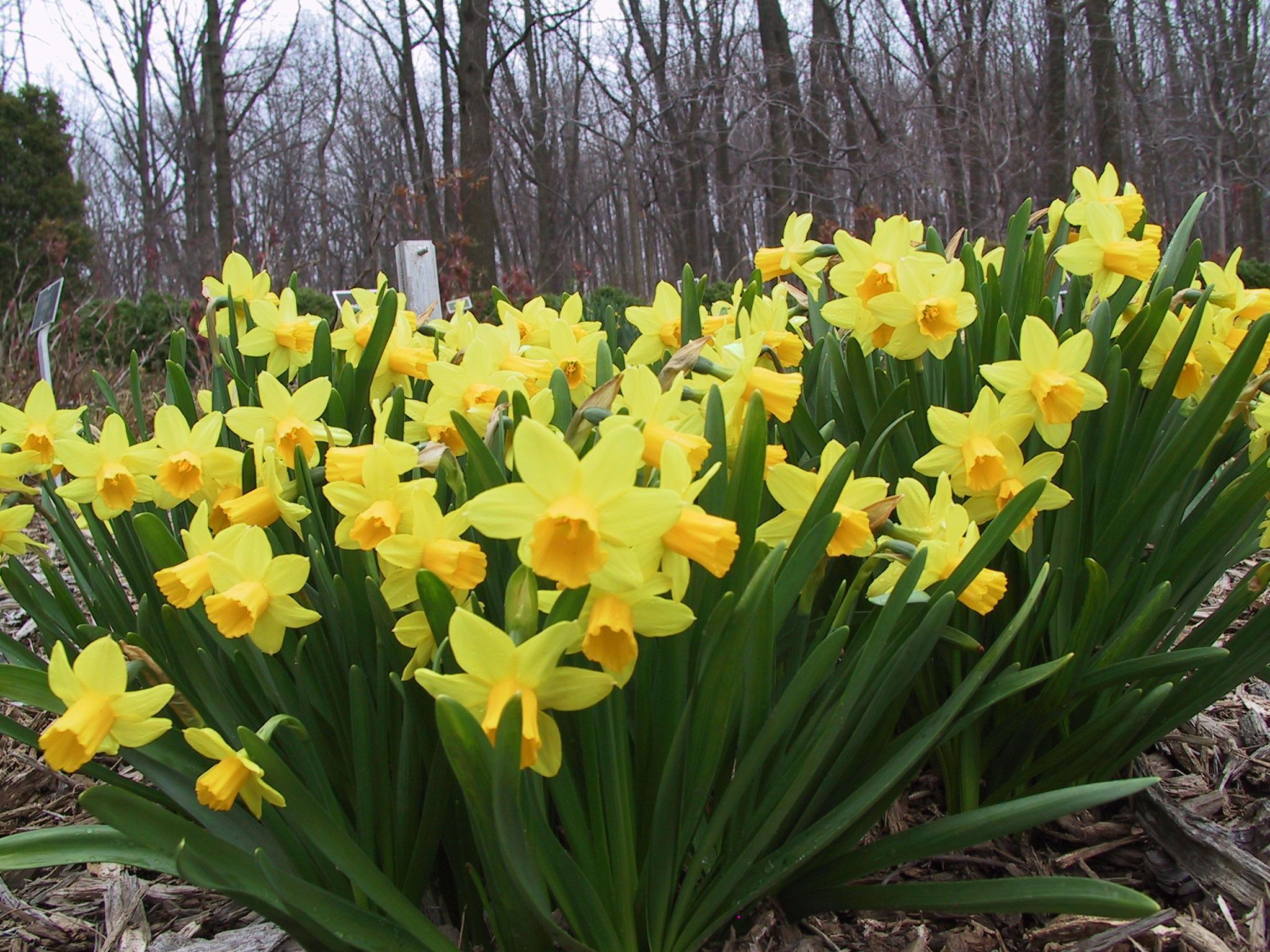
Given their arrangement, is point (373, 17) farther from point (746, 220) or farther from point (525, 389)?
point (525, 389)

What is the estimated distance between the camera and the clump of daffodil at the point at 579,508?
67cm

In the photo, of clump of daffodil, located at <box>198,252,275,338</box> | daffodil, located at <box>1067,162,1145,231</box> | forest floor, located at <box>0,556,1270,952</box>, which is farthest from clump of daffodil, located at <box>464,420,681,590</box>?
clump of daffodil, located at <box>198,252,275,338</box>

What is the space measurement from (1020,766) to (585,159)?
20.6 m

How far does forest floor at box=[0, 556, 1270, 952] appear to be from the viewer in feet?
3.61

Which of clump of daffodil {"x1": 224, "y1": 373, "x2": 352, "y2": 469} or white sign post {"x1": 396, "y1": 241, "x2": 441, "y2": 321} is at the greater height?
white sign post {"x1": 396, "y1": 241, "x2": 441, "y2": 321}

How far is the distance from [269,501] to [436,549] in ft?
0.99

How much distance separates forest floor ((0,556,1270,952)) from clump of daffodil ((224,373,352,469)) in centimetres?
61

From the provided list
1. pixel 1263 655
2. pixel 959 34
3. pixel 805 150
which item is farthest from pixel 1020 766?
pixel 959 34

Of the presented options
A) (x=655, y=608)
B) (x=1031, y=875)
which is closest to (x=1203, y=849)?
(x=1031, y=875)

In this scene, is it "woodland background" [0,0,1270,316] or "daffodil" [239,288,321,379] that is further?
"woodland background" [0,0,1270,316]

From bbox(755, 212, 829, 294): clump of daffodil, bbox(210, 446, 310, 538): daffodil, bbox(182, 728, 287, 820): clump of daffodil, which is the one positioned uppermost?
bbox(755, 212, 829, 294): clump of daffodil

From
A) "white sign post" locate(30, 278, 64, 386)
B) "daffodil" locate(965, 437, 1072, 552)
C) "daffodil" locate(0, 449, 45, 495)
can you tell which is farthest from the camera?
"white sign post" locate(30, 278, 64, 386)

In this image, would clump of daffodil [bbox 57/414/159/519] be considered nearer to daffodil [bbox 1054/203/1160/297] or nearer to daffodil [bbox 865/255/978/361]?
daffodil [bbox 865/255/978/361]

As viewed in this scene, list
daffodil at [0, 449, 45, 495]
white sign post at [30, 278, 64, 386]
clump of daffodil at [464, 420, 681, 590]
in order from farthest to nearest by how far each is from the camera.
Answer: white sign post at [30, 278, 64, 386], daffodil at [0, 449, 45, 495], clump of daffodil at [464, 420, 681, 590]
